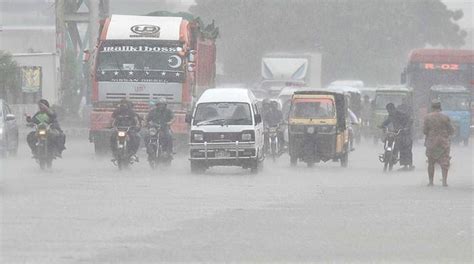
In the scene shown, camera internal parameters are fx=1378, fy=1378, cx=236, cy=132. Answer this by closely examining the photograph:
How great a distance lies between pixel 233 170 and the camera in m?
31.3

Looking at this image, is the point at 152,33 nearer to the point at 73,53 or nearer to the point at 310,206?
the point at 310,206

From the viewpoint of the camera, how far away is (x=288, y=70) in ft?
258

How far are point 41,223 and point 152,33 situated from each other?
1996cm

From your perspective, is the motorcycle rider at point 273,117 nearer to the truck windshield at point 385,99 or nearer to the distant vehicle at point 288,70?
the truck windshield at point 385,99

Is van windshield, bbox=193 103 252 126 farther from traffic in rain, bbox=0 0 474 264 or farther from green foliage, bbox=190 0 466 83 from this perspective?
green foliage, bbox=190 0 466 83

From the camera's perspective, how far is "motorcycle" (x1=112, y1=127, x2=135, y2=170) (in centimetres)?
2931

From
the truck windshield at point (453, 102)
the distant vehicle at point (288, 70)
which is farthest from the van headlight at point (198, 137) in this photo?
the distant vehicle at point (288, 70)

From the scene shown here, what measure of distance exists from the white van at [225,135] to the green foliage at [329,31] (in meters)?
71.2

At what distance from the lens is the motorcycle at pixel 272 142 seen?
1428 inches

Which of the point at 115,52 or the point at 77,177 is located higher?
the point at 115,52

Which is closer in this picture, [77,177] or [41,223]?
[41,223]

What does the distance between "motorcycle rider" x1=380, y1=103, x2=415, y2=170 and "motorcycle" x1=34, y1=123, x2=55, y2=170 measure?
757 cm

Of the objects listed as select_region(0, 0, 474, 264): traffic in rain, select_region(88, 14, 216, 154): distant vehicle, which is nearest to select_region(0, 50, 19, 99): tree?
select_region(0, 0, 474, 264): traffic in rain

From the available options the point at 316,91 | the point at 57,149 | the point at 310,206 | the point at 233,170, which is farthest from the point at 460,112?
the point at 310,206
